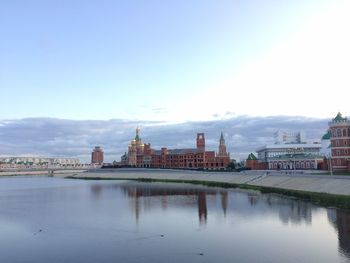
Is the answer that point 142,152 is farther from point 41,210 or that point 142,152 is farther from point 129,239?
point 129,239

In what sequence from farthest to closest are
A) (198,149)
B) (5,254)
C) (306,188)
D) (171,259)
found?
(198,149)
(306,188)
(5,254)
(171,259)

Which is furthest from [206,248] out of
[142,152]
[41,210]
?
[142,152]

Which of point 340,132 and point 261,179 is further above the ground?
point 340,132

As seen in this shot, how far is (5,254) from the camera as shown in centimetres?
2812

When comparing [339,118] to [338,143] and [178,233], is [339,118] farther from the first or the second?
[178,233]

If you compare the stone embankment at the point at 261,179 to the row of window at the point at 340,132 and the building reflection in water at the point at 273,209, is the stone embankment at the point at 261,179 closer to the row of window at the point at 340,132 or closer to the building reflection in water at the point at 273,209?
the building reflection in water at the point at 273,209

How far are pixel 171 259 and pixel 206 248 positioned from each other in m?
3.62

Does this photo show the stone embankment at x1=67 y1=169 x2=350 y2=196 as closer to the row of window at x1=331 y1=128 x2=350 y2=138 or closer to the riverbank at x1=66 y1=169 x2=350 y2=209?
the riverbank at x1=66 y1=169 x2=350 y2=209

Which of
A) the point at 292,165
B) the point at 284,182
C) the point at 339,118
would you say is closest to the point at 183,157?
the point at 292,165

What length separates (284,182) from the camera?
227ft

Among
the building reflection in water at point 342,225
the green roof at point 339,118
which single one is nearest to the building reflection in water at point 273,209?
the building reflection in water at point 342,225

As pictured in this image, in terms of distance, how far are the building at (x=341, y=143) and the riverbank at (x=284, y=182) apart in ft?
33.1

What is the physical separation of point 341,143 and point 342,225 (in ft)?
141

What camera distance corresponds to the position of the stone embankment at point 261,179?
53438 mm
